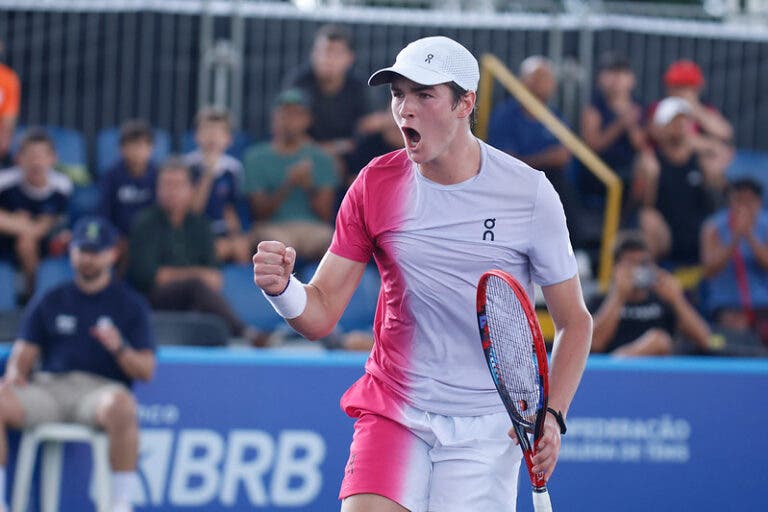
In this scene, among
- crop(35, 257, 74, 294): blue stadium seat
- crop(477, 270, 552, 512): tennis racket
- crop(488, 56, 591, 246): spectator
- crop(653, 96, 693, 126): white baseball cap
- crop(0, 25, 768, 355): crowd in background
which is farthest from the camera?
crop(653, 96, 693, 126): white baseball cap

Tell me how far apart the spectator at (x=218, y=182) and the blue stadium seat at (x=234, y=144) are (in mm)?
526

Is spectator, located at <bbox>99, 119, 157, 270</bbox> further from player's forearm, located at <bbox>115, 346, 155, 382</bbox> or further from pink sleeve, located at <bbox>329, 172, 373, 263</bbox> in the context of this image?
pink sleeve, located at <bbox>329, 172, 373, 263</bbox>

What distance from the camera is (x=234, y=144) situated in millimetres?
11531

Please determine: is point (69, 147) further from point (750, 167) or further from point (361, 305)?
point (750, 167)

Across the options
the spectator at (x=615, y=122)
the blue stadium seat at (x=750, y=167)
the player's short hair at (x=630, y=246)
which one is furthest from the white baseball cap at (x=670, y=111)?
the player's short hair at (x=630, y=246)

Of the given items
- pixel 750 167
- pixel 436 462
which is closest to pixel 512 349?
pixel 436 462

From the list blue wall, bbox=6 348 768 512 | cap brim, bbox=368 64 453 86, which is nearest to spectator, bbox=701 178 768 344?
blue wall, bbox=6 348 768 512

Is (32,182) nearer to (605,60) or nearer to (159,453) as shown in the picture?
(159,453)

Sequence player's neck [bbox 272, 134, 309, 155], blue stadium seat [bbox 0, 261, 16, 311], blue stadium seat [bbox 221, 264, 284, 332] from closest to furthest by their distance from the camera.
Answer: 1. blue stadium seat [bbox 0, 261, 16, 311]
2. blue stadium seat [bbox 221, 264, 284, 332]
3. player's neck [bbox 272, 134, 309, 155]

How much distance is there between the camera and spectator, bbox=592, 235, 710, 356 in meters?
9.38

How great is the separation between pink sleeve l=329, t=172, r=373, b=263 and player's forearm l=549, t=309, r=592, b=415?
0.72 m

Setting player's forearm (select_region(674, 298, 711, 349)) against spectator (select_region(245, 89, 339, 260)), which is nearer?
player's forearm (select_region(674, 298, 711, 349))

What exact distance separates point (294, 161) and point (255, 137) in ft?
5.60

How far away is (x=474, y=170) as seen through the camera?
185 inches
